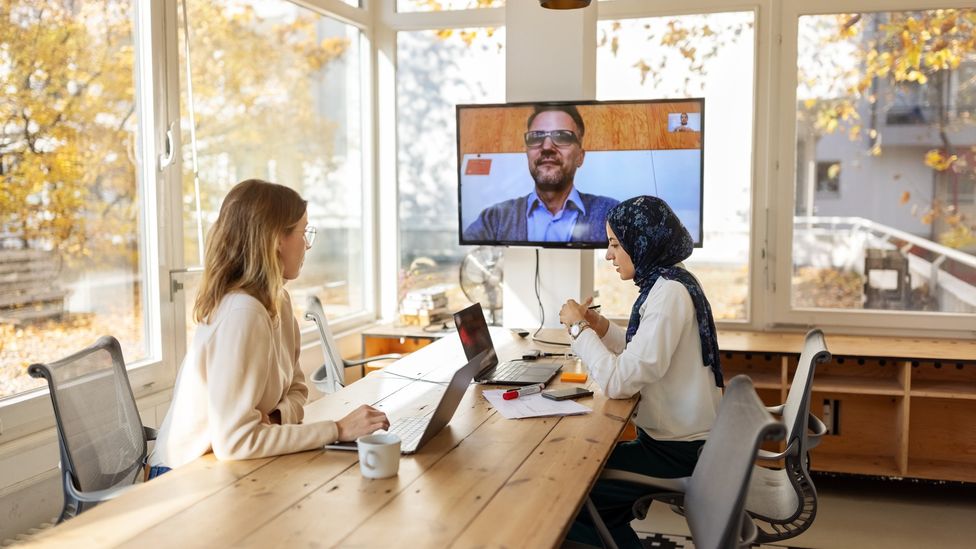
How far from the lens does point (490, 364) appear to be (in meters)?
3.01

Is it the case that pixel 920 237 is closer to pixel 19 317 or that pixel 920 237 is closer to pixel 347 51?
pixel 347 51

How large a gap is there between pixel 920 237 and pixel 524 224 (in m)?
1.97

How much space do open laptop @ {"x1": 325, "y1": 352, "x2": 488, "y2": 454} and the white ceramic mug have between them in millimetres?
174

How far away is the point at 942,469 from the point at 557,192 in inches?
85.1

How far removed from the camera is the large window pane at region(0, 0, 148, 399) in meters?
2.88

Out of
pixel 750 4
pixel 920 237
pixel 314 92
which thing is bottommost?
pixel 920 237

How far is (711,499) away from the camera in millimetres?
1732

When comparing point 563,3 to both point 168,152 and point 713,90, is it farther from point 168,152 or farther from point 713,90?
point 713,90

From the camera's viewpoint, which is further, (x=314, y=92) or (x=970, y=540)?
(x=314, y=92)

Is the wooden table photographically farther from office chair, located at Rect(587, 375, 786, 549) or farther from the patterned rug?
the patterned rug

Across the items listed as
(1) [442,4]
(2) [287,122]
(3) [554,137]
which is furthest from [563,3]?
(1) [442,4]

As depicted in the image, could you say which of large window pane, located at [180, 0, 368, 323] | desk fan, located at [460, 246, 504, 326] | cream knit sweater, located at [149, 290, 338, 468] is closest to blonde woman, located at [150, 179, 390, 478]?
cream knit sweater, located at [149, 290, 338, 468]

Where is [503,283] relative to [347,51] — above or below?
below

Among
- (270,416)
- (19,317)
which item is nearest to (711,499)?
(270,416)
